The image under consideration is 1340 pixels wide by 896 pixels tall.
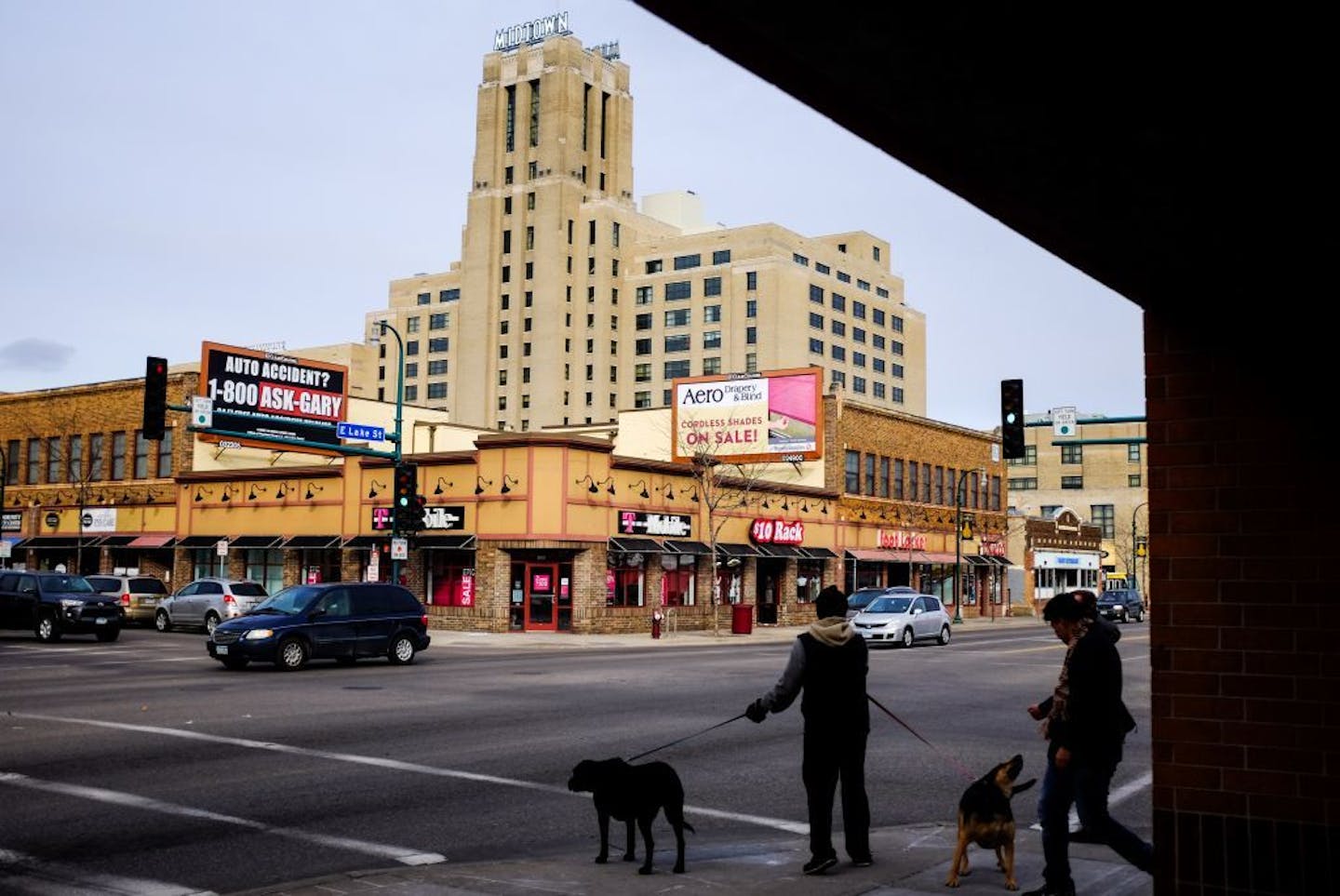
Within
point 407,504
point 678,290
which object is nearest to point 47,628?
point 407,504

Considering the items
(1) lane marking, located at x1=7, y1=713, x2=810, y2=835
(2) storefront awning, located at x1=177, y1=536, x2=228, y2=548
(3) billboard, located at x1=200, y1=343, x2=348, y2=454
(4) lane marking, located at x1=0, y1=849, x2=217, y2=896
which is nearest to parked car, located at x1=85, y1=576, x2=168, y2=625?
(3) billboard, located at x1=200, y1=343, x2=348, y2=454

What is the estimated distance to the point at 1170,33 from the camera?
318 cm

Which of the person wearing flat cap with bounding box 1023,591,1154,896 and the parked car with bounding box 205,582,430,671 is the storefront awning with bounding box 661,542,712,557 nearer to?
the parked car with bounding box 205,582,430,671

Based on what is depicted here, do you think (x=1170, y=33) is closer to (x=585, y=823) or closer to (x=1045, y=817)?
(x=1045, y=817)

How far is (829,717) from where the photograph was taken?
7.50m

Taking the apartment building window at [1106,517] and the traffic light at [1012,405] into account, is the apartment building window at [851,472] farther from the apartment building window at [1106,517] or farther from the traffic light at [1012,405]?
the apartment building window at [1106,517]

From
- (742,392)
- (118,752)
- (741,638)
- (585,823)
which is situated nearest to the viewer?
(585,823)

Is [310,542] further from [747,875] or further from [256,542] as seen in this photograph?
[747,875]

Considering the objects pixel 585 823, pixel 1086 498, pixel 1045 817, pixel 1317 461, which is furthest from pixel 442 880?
pixel 1086 498

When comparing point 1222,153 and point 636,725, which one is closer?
point 1222,153

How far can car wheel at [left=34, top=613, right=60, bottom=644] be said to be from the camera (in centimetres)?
3067

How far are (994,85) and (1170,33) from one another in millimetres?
508

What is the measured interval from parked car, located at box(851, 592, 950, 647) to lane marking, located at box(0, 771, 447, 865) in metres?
25.6

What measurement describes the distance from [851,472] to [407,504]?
27.7 m
